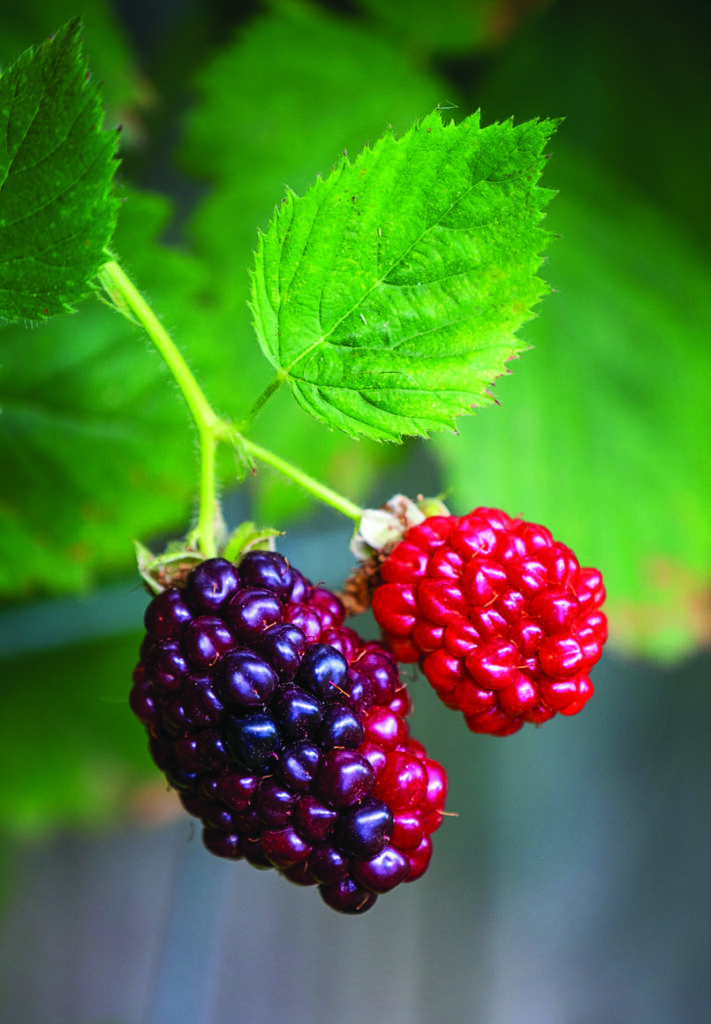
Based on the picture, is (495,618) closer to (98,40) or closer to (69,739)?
(98,40)

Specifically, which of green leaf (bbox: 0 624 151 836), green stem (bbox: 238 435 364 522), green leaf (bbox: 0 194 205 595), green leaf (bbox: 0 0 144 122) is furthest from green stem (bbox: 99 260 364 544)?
green leaf (bbox: 0 624 151 836)

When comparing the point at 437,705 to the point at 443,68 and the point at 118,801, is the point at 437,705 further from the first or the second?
the point at 443,68

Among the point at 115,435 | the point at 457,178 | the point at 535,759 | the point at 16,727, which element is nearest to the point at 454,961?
the point at 535,759

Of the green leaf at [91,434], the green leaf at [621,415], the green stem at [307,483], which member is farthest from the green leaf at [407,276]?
the green leaf at [621,415]

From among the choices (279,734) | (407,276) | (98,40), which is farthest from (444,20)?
(279,734)

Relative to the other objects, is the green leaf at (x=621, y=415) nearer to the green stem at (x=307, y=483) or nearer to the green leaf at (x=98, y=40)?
the green leaf at (x=98, y=40)
